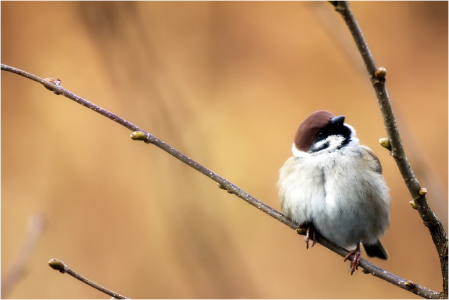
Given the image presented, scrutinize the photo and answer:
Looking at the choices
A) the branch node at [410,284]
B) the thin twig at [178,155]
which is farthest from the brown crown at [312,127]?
the branch node at [410,284]

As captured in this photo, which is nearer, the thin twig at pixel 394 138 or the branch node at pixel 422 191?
the thin twig at pixel 394 138

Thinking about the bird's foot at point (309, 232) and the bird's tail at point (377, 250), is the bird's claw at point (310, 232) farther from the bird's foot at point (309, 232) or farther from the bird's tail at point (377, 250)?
the bird's tail at point (377, 250)

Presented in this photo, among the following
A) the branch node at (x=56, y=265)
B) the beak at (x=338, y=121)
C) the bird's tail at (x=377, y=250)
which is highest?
the beak at (x=338, y=121)

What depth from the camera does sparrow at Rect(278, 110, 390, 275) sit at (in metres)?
1.81

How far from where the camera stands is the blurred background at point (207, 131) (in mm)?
3160

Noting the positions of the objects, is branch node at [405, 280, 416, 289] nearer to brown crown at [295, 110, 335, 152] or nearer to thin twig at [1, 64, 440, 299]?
thin twig at [1, 64, 440, 299]

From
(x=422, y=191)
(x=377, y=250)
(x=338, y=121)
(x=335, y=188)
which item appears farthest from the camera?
(x=377, y=250)

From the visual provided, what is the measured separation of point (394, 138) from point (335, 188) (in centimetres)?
73

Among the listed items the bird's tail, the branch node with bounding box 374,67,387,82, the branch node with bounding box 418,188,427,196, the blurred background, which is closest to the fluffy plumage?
the bird's tail

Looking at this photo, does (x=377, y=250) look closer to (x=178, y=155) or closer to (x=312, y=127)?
(x=312, y=127)

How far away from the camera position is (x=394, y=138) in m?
1.09

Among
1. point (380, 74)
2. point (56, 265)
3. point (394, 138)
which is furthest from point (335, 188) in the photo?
point (56, 265)

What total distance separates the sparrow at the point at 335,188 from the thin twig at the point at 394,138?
1.67 ft

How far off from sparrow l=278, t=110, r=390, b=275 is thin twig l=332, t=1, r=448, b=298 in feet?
1.67
